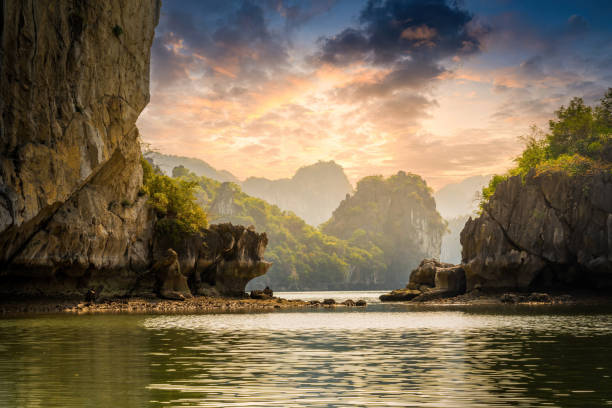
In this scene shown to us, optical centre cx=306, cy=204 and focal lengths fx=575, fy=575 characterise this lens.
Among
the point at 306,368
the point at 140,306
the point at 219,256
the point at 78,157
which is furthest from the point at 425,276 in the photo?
the point at 306,368

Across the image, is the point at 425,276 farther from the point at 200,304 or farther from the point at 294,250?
the point at 294,250

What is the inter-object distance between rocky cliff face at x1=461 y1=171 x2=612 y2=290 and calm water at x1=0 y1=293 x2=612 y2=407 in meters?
31.2

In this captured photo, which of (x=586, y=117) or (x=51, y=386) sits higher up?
(x=586, y=117)

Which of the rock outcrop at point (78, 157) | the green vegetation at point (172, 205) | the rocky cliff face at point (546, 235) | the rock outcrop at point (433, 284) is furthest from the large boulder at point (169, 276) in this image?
the rocky cliff face at point (546, 235)

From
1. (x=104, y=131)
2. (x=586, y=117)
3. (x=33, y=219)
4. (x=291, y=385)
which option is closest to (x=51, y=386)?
(x=291, y=385)

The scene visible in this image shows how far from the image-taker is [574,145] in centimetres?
6041

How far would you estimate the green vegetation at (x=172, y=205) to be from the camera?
52.8m

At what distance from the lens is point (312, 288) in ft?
539

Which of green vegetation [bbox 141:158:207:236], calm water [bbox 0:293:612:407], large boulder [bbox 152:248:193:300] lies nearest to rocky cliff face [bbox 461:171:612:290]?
green vegetation [bbox 141:158:207:236]

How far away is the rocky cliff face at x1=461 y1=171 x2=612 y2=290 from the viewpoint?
5078 cm

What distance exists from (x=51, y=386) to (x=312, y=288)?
155123 millimetres

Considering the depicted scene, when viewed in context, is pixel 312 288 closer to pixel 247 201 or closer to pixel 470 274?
pixel 247 201

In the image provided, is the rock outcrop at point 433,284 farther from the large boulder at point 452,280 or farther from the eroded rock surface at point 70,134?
the eroded rock surface at point 70,134

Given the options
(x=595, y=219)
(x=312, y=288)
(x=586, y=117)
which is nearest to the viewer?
(x=595, y=219)
